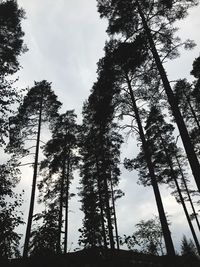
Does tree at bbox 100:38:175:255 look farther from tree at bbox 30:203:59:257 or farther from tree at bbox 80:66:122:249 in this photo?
tree at bbox 30:203:59:257

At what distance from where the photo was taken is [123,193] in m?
26.2

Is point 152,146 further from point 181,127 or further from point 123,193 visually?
point 181,127

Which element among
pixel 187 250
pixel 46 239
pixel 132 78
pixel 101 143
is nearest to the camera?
pixel 46 239

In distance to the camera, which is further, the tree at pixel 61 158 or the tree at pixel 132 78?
the tree at pixel 61 158

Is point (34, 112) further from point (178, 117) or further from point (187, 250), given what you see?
point (187, 250)

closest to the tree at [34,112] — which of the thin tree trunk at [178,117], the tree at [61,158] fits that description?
the tree at [61,158]

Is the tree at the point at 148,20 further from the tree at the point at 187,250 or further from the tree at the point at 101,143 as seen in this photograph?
the tree at the point at 187,250

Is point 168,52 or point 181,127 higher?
point 168,52

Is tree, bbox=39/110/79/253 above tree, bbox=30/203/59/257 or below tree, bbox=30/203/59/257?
above

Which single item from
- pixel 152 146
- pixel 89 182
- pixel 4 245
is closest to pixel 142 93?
pixel 152 146

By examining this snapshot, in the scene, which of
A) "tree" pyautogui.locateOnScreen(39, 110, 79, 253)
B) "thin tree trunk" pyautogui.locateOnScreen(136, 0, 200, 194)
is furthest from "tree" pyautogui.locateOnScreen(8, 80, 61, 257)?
"thin tree trunk" pyautogui.locateOnScreen(136, 0, 200, 194)

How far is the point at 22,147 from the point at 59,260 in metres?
9.90

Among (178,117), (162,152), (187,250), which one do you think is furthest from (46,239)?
(187,250)

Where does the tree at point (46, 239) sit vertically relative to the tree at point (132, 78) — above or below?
below
